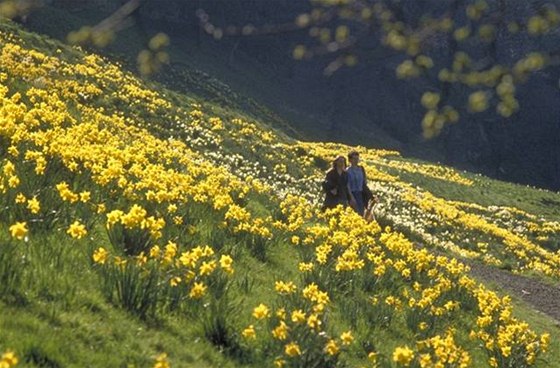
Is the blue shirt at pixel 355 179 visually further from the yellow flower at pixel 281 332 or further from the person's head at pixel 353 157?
the yellow flower at pixel 281 332

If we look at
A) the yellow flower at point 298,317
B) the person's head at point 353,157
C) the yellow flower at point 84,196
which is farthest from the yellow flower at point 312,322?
the person's head at point 353,157

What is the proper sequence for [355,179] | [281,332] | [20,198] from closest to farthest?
[281,332]
[20,198]
[355,179]

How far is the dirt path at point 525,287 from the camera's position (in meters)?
17.6

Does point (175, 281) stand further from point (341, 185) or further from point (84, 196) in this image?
point (341, 185)

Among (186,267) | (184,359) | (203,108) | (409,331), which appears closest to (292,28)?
(184,359)

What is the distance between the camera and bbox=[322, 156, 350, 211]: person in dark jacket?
631 inches

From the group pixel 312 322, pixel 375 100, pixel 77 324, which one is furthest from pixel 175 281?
pixel 375 100

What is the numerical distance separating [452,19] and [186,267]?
4.26m

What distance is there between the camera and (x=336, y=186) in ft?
52.9

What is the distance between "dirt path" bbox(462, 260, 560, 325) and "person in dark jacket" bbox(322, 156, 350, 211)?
521 cm

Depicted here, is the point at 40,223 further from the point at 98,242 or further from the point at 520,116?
the point at 520,116

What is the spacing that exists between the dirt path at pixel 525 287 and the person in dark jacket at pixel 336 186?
5.21m

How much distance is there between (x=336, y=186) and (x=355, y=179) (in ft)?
2.65

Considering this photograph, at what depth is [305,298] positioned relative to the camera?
711 cm
